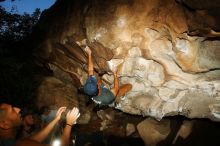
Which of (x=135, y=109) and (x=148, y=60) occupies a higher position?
(x=148, y=60)

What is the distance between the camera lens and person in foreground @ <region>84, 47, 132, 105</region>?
22.1ft

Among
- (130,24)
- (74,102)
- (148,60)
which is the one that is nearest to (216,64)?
(148,60)

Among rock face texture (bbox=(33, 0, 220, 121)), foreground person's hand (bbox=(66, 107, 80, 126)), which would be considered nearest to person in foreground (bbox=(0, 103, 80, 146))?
foreground person's hand (bbox=(66, 107, 80, 126))

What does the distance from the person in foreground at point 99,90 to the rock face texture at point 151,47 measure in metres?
0.24

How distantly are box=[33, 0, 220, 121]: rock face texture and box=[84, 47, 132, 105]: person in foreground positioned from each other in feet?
0.80

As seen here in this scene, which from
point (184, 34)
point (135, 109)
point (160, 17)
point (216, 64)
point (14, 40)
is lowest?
point (135, 109)

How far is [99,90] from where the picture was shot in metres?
7.13

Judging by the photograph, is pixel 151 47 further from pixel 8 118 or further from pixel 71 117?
pixel 8 118

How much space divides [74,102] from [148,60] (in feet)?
14.1

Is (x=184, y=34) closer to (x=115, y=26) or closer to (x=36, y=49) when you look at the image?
(x=115, y=26)

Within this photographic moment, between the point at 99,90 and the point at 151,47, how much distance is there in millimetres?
1867

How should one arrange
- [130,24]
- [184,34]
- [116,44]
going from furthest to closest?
[116,44] → [130,24] → [184,34]

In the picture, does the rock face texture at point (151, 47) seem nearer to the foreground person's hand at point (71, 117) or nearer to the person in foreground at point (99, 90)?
the person in foreground at point (99, 90)

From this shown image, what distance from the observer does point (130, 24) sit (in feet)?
21.3
